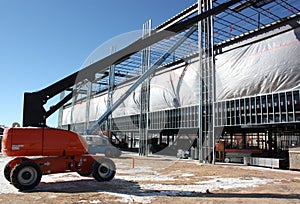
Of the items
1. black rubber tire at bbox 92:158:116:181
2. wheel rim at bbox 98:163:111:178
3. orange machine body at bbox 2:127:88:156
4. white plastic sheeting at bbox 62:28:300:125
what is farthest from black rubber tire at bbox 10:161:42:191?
white plastic sheeting at bbox 62:28:300:125

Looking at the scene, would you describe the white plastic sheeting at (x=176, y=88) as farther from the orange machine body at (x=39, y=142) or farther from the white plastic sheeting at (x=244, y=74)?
the orange machine body at (x=39, y=142)

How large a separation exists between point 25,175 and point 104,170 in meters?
2.91

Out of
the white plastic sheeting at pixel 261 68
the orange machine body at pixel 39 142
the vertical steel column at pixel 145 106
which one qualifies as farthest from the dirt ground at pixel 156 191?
the vertical steel column at pixel 145 106

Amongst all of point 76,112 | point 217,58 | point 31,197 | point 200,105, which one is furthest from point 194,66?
point 76,112

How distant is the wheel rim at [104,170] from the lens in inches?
421

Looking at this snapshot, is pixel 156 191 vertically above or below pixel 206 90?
below

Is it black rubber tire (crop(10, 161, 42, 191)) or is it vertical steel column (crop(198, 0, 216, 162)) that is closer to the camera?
black rubber tire (crop(10, 161, 42, 191))

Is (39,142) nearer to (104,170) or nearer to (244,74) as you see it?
(104,170)

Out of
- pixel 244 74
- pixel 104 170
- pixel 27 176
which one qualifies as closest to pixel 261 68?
pixel 244 74

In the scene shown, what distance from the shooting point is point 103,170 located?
1076 cm

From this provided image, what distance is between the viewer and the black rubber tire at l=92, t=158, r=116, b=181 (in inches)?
416

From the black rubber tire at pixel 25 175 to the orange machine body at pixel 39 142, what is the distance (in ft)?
1.31

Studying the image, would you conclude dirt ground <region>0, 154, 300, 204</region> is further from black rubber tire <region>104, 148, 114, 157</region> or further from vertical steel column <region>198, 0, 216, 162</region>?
black rubber tire <region>104, 148, 114, 157</region>

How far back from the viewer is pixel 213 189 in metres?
9.40
